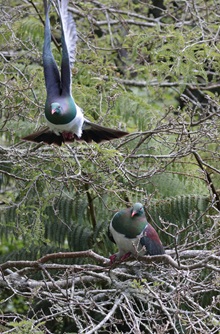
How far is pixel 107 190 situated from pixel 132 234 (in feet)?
1.40

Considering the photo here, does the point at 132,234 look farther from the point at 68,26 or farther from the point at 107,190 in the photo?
the point at 68,26

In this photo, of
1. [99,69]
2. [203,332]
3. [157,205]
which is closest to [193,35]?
[99,69]

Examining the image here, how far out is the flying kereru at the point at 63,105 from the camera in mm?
4523

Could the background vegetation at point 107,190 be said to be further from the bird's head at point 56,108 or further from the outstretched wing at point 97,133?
the bird's head at point 56,108

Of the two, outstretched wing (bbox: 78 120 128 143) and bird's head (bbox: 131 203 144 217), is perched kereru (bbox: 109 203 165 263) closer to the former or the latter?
bird's head (bbox: 131 203 144 217)

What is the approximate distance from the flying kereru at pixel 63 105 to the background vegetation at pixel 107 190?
0.42 ft

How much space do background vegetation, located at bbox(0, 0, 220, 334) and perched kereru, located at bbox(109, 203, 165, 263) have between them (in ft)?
0.29

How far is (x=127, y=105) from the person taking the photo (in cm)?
639

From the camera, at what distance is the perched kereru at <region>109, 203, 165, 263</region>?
5.00m

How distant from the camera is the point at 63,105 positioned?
179 inches

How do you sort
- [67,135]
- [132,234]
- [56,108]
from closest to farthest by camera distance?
1. [56,108]
2. [67,135]
3. [132,234]

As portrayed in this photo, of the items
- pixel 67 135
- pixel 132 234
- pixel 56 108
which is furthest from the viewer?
pixel 132 234

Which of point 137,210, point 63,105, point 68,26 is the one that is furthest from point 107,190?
point 68,26

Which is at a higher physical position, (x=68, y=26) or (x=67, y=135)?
(x=68, y=26)
